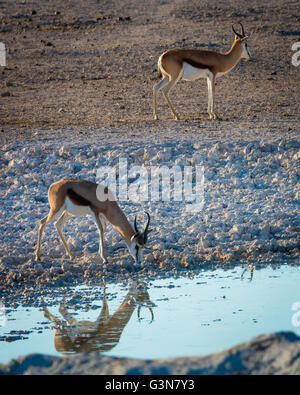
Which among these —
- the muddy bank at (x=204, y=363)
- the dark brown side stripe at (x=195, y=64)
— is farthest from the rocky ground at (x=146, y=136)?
the muddy bank at (x=204, y=363)

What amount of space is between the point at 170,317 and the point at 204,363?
2902 mm

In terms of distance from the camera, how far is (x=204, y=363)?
518 centimetres

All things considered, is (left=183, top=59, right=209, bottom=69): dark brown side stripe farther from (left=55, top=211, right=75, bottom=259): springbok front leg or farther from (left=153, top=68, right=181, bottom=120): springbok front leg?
(left=55, top=211, right=75, bottom=259): springbok front leg

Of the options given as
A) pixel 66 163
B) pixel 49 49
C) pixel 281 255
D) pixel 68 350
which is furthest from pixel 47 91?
pixel 68 350

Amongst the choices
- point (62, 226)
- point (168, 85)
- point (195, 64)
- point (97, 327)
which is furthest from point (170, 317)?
point (195, 64)

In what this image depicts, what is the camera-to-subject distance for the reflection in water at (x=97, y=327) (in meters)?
7.38

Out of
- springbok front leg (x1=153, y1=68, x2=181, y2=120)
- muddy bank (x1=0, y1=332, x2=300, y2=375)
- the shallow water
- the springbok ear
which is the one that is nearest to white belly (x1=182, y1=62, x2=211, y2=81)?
springbok front leg (x1=153, y1=68, x2=181, y2=120)

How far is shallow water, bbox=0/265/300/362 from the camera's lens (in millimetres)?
Answer: 7293

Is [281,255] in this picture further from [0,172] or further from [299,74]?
[299,74]

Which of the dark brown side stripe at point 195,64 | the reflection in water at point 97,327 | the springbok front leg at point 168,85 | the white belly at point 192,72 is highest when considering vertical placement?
the dark brown side stripe at point 195,64

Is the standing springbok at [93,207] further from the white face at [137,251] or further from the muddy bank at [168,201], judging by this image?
the muddy bank at [168,201]

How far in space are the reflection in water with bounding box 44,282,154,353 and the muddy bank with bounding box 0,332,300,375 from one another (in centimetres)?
190

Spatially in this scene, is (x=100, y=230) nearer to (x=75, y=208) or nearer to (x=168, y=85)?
(x=75, y=208)
